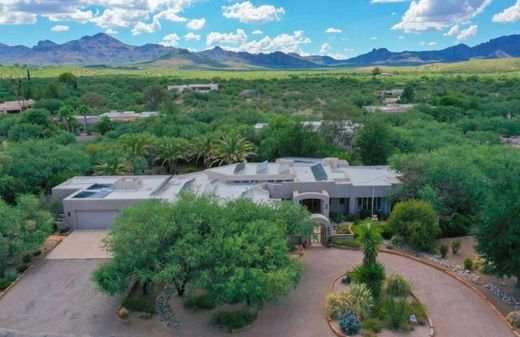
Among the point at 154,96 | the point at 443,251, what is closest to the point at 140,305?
the point at 443,251

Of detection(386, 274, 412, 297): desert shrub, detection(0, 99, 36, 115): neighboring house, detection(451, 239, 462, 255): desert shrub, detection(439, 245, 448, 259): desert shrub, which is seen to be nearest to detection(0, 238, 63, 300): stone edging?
detection(386, 274, 412, 297): desert shrub

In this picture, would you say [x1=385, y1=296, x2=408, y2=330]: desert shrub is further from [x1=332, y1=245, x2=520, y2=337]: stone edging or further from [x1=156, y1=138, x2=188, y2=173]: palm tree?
[x1=156, y1=138, x2=188, y2=173]: palm tree

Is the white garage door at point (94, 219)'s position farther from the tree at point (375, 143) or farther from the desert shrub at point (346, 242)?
the tree at point (375, 143)

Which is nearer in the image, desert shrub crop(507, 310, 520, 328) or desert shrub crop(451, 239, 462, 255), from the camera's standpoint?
desert shrub crop(507, 310, 520, 328)

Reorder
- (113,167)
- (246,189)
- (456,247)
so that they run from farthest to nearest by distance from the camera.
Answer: (113,167), (246,189), (456,247)

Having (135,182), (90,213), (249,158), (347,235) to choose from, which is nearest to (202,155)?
(249,158)

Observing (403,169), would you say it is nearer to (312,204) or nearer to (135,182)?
(312,204)

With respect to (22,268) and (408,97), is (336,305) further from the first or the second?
(408,97)
